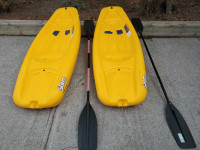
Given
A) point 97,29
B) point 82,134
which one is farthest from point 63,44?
point 82,134

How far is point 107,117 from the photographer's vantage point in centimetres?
234

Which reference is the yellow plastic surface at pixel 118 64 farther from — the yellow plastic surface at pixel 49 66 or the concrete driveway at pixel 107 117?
the yellow plastic surface at pixel 49 66

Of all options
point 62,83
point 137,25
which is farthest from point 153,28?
point 62,83

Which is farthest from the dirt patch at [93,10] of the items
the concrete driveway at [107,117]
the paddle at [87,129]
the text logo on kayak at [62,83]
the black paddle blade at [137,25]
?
the paddle at [87,129]

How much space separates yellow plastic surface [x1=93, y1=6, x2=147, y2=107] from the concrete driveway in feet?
0.84

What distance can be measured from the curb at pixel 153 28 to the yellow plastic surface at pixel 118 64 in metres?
0.72

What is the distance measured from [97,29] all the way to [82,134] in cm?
194

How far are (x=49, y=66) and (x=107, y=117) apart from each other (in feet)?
3.71

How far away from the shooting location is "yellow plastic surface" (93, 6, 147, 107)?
2283 mm

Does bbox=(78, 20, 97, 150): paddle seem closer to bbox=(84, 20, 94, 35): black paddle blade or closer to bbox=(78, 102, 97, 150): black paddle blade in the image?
bbox=(78, 102, 97, 150): black paddle blade

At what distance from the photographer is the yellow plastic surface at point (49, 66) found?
2264mm

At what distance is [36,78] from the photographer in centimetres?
247

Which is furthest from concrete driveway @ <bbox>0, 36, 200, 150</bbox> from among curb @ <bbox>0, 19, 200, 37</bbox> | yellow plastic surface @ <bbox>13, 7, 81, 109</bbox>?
curb @ <bbox>0, 19, 200, 37</bbox>

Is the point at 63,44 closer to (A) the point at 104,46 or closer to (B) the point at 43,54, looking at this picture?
(B) the point at 43,54
